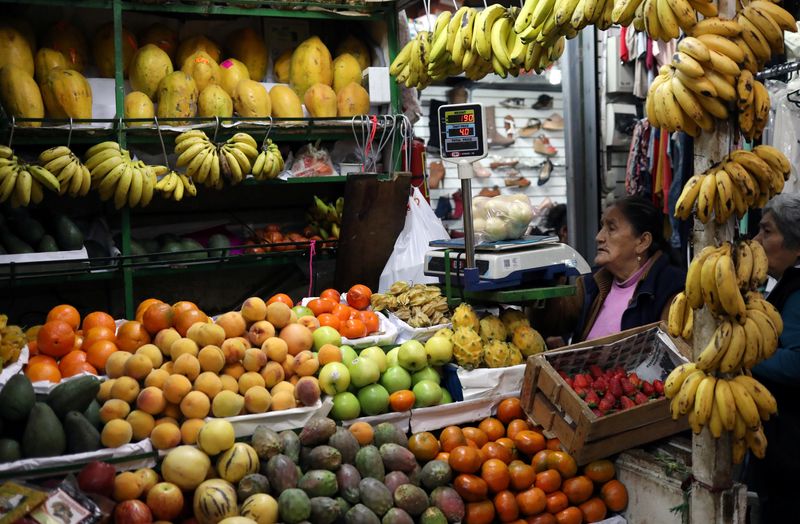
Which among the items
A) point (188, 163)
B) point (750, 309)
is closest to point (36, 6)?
point (188, 163)

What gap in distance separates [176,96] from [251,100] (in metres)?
0.46

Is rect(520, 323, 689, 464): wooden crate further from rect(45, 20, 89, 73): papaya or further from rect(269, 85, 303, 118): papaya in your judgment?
rect(45, 20, 89, 73): papaya

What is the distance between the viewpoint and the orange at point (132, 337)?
3035mm

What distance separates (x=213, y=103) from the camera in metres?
4.57

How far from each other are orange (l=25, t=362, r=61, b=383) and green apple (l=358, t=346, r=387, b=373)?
1.21 m

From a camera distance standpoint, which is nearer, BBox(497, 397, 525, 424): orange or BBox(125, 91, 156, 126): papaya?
BBox(497, 397, 525, 424): orange

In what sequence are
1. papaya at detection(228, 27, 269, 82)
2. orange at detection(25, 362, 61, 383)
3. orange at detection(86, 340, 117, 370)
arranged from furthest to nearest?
1. papaya at detection(228, 27, 269, 82)
2. orange at detection(86, 340, 117, 370)
3. orange at detection(25, 362, 61, 383)

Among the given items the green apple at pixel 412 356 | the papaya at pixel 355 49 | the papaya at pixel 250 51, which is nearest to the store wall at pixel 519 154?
the papaya at pixel 355 49

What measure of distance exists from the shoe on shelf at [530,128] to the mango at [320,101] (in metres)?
3.56

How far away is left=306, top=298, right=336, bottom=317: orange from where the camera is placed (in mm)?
3537

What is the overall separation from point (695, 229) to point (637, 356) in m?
0.95

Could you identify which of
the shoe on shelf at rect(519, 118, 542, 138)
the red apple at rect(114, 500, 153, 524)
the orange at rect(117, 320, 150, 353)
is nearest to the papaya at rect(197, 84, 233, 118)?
the orange at rect(117, 320, 150, 353)

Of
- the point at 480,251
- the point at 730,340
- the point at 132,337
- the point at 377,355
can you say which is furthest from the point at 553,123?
the point at 132,337

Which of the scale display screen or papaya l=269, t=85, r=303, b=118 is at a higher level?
papaya l=269, t=85, r=303, b=118
